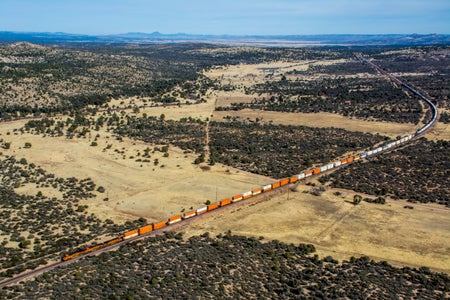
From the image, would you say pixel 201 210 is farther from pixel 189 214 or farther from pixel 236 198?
pixel 236 198

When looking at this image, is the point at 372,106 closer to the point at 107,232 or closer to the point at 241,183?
the point at 241,183

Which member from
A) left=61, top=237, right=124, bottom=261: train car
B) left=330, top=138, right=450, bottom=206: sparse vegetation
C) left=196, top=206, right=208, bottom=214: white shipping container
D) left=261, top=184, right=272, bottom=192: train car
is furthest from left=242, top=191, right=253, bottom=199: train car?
left=61, top=237, right=124, bottom=261: train car

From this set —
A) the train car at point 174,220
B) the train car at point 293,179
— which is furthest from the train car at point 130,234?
the train car at point 293,179

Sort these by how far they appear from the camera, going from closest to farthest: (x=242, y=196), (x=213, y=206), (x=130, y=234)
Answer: (x=130, y=234) < (x=213, y=206) < (x=242, y=196)

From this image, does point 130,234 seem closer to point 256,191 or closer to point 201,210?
point 201,210

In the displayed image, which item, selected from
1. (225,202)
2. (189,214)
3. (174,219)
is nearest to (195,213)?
(189,214)

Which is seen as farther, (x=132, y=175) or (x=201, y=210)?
(x=132, y=175)

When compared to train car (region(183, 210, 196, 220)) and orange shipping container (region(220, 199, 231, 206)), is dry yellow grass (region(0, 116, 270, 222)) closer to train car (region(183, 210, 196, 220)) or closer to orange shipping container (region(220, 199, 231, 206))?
train car (region(183, 210, 196, 220))

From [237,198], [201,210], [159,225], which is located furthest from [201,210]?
[159,225]

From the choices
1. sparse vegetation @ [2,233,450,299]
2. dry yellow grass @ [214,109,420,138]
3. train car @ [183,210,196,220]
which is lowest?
sparse vegetation @ [2,233,450,299]

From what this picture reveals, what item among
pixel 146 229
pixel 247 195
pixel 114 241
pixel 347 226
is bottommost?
pixel 347 226

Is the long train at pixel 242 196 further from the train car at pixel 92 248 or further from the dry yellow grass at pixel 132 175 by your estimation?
the dry yellow grass at pixel 132 175

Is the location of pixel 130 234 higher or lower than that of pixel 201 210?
lower

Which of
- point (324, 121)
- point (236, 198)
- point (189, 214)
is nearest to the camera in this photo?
point (189, 214)
